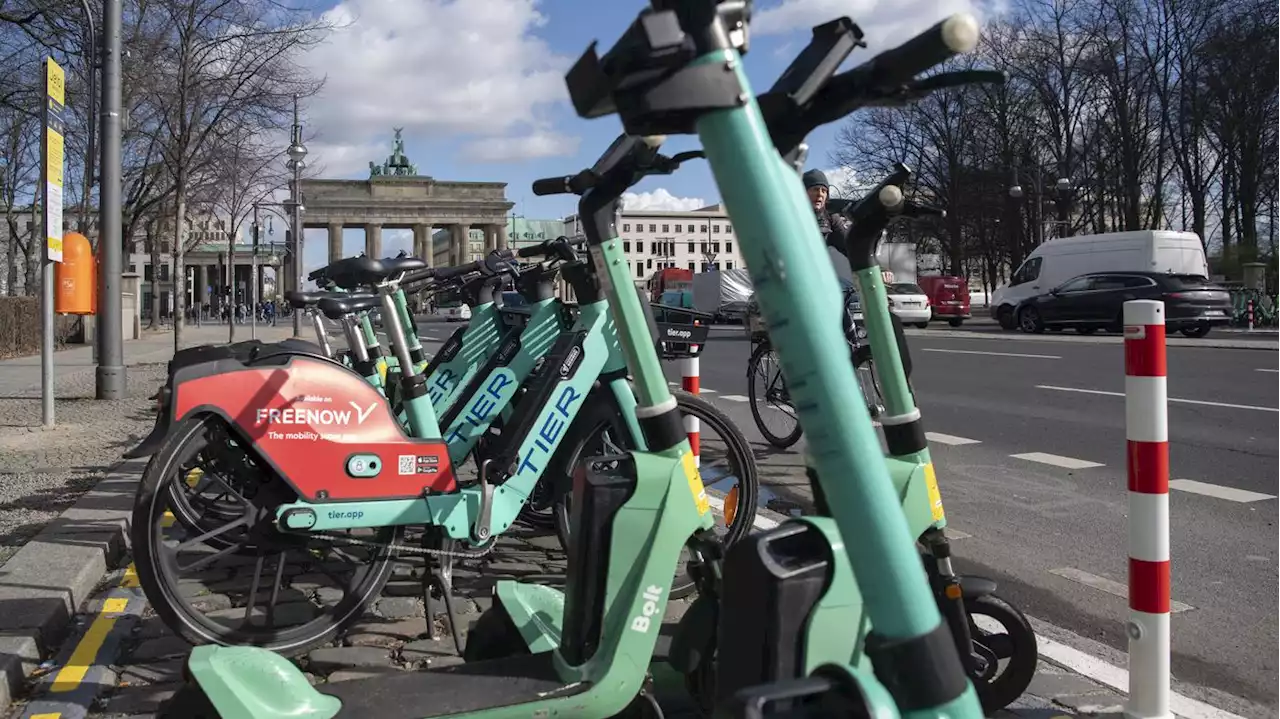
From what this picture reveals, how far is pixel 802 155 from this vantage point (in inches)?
98.8

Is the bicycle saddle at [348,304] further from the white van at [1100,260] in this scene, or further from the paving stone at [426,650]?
the white van at [1100,260]

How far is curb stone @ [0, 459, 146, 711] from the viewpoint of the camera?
3.53 m

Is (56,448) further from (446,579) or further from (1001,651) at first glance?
(1001,651)

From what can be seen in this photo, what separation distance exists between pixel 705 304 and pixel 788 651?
132 feet

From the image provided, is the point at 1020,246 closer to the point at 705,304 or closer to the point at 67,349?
the point at 705,304

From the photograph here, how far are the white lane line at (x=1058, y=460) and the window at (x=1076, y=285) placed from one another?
20.2 m

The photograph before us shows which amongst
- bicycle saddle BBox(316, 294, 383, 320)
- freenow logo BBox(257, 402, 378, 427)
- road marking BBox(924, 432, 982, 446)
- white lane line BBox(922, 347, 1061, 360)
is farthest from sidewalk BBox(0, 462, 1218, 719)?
white lane line BBox(922, 347, 1061, 360)

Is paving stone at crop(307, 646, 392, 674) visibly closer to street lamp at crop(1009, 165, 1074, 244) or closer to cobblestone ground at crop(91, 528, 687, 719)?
cobblestone ground at crop(91, 528, 687, 719)

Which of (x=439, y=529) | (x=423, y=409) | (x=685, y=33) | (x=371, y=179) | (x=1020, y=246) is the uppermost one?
(x=371, y=179)

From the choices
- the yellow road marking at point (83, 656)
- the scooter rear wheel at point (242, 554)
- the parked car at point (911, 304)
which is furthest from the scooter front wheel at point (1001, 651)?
the parked car at point (911, 304)

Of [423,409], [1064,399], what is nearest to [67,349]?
[1064,399]

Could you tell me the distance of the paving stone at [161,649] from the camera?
3.68 metres

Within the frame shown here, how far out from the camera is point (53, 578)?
4293 mm

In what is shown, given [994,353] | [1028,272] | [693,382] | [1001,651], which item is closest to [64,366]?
[994,353]
